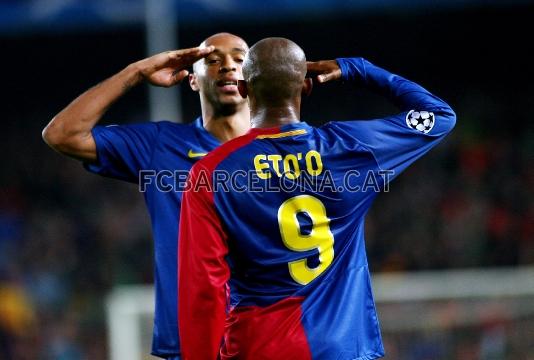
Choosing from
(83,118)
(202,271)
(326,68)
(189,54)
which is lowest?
(202,271)

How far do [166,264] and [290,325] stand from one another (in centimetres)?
77

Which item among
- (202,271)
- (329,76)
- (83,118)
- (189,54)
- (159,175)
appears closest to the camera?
(202,271)

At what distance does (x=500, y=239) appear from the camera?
985 centimetres

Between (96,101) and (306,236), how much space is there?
1002 mm

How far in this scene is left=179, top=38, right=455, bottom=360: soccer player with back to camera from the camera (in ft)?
9.20

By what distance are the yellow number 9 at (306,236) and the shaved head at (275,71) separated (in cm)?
35

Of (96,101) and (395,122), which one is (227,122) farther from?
(395,122)

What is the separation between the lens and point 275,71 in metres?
2.89

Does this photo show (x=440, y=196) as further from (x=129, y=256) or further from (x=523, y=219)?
(x=129, y=256)

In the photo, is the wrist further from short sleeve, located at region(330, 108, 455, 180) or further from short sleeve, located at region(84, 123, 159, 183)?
short sleeve, located at region(330, 108, 455, 180)

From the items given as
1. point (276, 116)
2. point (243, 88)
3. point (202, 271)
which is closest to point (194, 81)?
point (243, 88)

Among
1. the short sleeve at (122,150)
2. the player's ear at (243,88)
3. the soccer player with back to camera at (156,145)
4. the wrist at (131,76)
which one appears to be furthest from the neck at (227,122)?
the player's ear at (243,88)

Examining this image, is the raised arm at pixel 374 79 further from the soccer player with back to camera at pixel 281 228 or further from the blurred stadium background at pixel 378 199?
the blurred stadium background at pixel 378 199

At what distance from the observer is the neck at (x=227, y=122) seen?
3.86 metres
